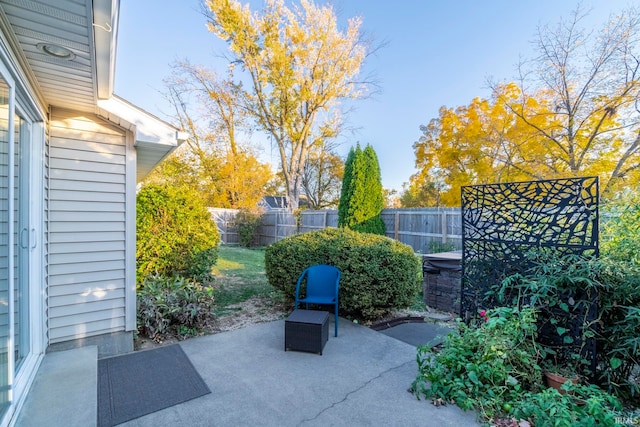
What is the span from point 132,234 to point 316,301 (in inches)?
82.9

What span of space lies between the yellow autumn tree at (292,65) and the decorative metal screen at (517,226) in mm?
11227

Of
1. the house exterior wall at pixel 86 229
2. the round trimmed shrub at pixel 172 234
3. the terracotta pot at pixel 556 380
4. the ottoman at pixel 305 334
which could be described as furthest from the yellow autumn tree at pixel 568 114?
the house exterior wall at pixel 86 229

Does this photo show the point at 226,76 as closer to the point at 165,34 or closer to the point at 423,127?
the point at 165,34

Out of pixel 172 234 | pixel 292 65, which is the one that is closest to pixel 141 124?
pixel 172 234

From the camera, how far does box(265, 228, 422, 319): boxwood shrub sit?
154 inches

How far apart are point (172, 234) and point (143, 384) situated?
2.16 metres

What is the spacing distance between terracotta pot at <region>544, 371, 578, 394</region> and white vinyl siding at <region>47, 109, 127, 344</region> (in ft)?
12.5

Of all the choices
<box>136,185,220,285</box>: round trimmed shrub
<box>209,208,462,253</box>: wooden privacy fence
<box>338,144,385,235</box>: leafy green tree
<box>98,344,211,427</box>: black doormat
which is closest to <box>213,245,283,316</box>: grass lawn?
<box>136,185,220,285</box>: round trimmed shrub

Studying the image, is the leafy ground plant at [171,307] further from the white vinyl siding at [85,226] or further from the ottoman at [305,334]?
the ottoman at [305,334]

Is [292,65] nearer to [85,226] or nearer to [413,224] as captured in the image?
[413,224]

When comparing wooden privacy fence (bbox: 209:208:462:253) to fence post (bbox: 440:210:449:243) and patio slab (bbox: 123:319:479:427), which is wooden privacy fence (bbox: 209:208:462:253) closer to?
fence post (bbox: 440:210:449:243)

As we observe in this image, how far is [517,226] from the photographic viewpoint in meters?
2.93

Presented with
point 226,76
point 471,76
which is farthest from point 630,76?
point 226,76

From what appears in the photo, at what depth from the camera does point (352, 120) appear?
16.1 m
